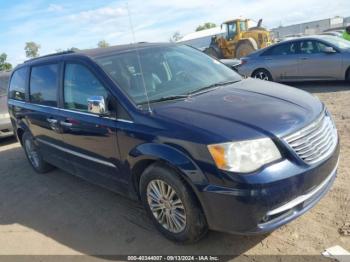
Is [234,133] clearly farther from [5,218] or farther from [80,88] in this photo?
[5,218]

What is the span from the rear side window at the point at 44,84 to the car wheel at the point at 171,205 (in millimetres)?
2003

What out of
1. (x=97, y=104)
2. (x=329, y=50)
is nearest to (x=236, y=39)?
(x=329, y=50)

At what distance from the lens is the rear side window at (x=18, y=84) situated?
599 centimetres

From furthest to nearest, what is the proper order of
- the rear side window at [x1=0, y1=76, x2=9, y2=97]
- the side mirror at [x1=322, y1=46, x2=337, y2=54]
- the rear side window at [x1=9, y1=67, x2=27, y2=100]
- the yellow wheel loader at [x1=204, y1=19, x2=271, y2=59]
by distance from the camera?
the yellow wheel loader at [x1=204, y1=19, x2=271, y2=59] < the side mirror at [x1=322, y1=46, x2=337, y2=54] < the rear side window at [x1=0, y1=76, x2=9, y2=97] < the rear side window at [x1=9, y1=67, x2=27, y2=100]

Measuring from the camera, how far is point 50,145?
17.3ft

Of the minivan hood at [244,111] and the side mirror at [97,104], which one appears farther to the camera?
the side mirror at [97,104]

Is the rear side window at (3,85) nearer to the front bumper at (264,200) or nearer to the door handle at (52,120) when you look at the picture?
the door handle at (52,120)

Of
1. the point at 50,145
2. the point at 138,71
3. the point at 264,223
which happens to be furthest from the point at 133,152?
the point at 50,145

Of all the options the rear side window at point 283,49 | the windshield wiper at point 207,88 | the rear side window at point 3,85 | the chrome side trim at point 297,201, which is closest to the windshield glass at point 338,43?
the rear side window at point 283,49

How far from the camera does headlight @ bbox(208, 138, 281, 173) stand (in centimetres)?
290

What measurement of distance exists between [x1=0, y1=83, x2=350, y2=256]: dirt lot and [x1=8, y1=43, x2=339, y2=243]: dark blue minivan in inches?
12.8

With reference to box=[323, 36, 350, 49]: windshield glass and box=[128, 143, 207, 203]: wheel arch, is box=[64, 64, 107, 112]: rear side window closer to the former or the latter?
box=[128, 143, 207, 203]: wheel arch

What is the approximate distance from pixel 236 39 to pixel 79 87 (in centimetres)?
1847

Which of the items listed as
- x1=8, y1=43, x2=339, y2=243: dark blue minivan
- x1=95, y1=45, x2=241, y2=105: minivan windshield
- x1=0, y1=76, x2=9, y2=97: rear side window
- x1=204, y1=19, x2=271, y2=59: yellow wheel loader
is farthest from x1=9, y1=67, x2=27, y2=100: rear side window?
x1=204, y1=19, x2=271, y2=59: yellow wheel loader
